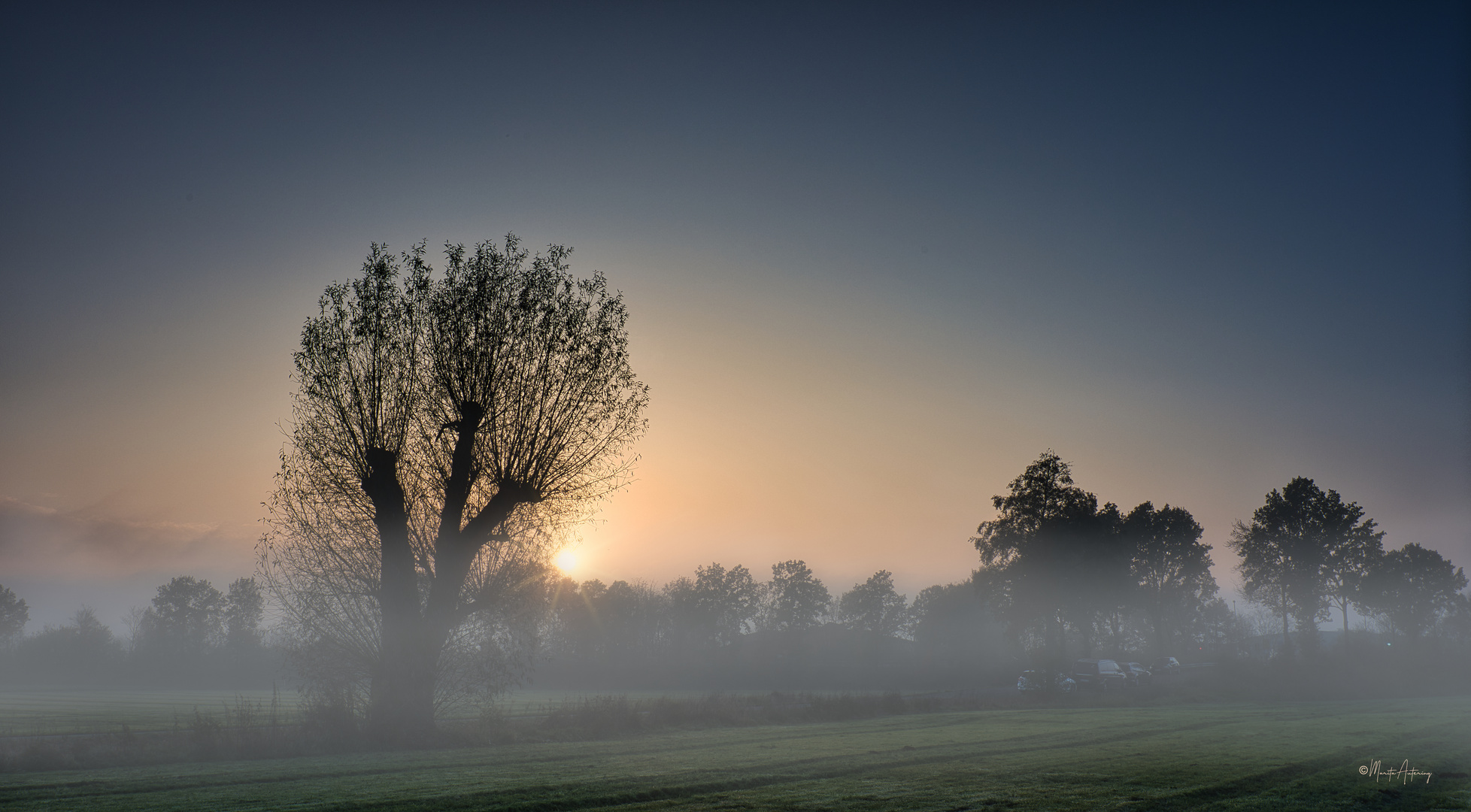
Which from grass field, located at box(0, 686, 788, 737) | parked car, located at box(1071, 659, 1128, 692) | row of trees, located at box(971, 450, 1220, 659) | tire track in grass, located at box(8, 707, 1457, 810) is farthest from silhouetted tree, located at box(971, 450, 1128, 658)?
tire track in grass, located at box(8, 707, 1457, 810)

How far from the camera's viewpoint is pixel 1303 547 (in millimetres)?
68188

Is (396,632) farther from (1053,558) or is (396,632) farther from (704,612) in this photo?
(704,612)

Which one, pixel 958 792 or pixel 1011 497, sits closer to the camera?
pixel 958 792

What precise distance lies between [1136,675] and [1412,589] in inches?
1818

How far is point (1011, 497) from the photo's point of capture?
59.7 metres

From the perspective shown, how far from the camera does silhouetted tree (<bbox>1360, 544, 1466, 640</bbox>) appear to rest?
244ft

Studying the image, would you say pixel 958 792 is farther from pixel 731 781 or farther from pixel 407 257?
pixel 407 257

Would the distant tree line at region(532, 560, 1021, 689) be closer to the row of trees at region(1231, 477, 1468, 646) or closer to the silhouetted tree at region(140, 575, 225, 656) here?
the row of trees at region(1231, 477, 1468, 646)

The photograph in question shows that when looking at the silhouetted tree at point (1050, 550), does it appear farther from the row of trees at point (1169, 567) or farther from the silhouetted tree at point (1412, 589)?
the silhouetted tree at point (1412, 589)

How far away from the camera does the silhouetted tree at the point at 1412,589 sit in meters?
Result: 74.4

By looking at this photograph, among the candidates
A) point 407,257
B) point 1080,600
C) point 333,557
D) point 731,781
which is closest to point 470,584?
point 333,557

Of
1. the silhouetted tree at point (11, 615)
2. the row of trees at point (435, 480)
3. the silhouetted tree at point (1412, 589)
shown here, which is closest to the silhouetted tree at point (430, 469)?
the row of trees at point (435, 480)

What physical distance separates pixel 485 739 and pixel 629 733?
15.3ft

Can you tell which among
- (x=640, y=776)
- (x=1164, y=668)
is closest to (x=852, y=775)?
(x=640, y=776)
